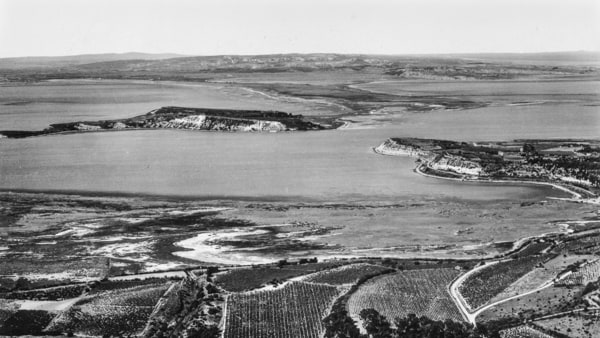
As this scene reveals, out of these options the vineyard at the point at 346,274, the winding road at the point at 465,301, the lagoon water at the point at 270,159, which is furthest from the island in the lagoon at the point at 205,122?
the winding road at the point at 465,301

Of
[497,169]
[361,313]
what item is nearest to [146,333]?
[361,313]

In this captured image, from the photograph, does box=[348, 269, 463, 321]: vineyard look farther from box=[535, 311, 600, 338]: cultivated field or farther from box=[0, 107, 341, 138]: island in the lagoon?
box=[0, 107, 341, 138]: island in the lagoon

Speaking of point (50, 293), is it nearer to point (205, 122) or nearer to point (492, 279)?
point (492, 279)

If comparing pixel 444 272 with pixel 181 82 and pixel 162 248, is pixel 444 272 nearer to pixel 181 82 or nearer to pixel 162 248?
pixel 162 248

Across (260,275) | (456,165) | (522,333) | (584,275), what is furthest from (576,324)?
(456,165)

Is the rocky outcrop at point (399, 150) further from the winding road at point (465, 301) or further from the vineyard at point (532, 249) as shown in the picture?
the winding road at point (465, 301)

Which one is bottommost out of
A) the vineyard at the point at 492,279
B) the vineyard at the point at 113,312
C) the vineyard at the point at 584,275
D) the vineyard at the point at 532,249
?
the vineyard at the point at 532,249
